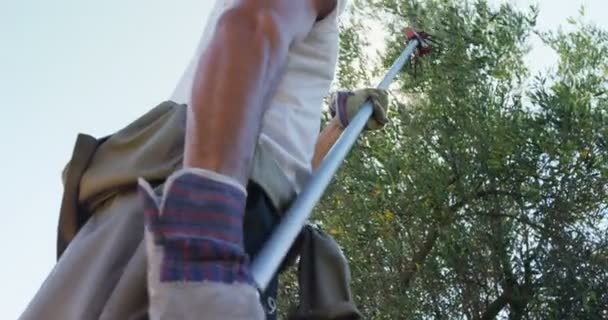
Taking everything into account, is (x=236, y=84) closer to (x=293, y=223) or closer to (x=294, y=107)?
(x=293, y=223)

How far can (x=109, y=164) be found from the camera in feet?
Result: 6.12

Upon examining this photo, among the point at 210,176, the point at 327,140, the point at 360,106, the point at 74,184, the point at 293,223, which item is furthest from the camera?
the point at 360,106

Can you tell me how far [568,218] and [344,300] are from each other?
31.4ft

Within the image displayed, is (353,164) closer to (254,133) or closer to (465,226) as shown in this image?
(465,226)

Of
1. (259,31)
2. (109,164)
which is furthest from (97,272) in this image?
(259,31)

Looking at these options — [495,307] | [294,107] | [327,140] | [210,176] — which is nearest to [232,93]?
[210,176]

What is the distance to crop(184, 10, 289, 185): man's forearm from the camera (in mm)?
1448

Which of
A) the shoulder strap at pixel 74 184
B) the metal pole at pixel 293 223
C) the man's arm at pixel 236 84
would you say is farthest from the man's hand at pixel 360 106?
the man's arm at pixel 236 84

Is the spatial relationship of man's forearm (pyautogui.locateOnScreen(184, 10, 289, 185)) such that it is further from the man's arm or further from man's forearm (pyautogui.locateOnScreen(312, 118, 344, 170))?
man's forearm (pyautogui.locateOnScreen(312, 118, 344, 170))

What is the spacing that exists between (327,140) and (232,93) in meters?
1.68

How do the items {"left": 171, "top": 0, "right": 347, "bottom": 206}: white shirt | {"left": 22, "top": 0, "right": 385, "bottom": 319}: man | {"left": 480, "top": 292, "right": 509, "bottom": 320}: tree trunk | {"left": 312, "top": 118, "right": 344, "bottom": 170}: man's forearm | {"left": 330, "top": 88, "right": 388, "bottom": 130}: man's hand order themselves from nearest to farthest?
{"left": 22, "top": 0, "right": 385, "bottom": 319}: man < {"left": 171, "top": 0, "right": 347, "bottom": 206}: white shirt < {"left": 312, "top": 118, "right": 344, "bottom": 170}: man's forearm < {"left": 330, "top": 88, "right": 388, "bottom": 130}: man's hand < {"left": 480, "top": 292, "right": 509, "bottom": 320}: tree trunk

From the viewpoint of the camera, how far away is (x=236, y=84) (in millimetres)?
1504

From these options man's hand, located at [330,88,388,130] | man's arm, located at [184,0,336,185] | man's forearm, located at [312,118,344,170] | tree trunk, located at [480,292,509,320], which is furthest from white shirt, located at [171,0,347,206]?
tree trunk, located at [480,292,509,320]

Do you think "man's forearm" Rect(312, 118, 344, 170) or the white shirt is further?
"man's forearm" Rect(312, 118, 344, 170)
